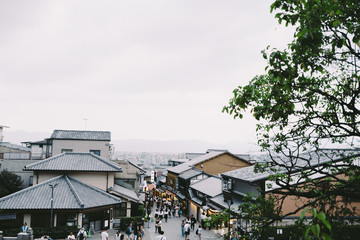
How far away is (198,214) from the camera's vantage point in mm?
33938

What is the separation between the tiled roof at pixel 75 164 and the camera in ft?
93.6

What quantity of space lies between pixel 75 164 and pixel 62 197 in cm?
585

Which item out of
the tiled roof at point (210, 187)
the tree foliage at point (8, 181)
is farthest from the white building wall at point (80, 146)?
the tiled roof at point (210, 187)

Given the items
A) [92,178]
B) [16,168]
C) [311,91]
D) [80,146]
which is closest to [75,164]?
[92,178]

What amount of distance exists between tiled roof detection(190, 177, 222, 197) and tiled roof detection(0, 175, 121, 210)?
1077cm

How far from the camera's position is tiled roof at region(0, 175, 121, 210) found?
23.2 m

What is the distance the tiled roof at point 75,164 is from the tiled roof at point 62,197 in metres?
1.55

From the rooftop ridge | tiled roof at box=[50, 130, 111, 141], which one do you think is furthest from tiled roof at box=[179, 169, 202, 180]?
the rooftop ridge

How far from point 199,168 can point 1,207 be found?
31.6 metres

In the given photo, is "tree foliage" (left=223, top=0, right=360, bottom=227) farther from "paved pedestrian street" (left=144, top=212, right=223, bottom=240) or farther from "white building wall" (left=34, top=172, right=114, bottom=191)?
"white building wall" (left=34, top=172, right=114, bottom=191)

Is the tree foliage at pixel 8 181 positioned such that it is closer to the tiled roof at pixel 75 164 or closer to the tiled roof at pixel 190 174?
the tiled roof at pixel 75 164

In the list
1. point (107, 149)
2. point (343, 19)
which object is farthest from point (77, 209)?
point (343, 19)

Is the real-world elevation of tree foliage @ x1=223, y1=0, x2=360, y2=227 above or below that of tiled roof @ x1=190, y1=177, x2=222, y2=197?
above

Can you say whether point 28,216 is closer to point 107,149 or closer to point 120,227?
point 120,227
